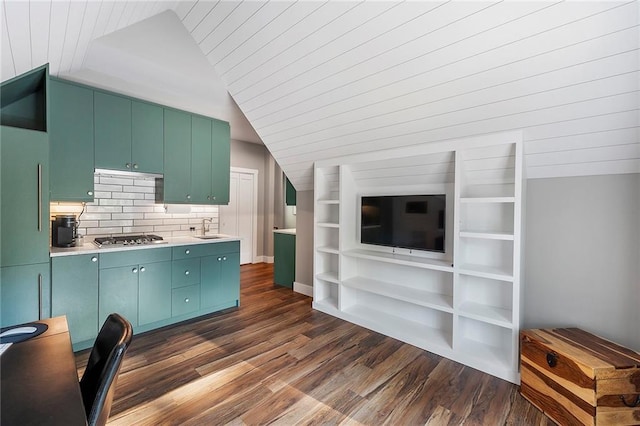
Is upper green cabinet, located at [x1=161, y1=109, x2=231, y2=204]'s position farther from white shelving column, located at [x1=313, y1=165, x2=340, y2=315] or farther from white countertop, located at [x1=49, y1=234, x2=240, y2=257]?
white shelving column, located at [x1=313, y1=165, x2=340, y2=315]

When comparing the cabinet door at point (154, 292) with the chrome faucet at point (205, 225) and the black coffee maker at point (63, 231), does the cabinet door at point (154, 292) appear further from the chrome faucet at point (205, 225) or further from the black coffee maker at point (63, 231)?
the chrome faucet at point (205, 225)

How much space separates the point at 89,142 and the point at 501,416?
3.93 metres

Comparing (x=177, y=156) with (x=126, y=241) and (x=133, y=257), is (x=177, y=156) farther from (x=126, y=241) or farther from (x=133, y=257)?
(x=133, y=257)

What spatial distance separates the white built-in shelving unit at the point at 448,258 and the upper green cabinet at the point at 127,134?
1.84 metres

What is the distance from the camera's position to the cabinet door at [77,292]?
7.58ft

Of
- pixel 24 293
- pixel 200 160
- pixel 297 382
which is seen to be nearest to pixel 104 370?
pixel 297 382

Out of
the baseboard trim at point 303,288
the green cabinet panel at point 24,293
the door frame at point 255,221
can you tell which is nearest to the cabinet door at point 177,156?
the green cabinet panel at point 24,293

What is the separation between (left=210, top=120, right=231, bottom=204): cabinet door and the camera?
3.60m

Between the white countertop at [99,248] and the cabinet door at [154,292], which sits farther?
the cabinet door at [154,292]

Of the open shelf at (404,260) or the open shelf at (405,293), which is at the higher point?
the open shelf at (404,260)

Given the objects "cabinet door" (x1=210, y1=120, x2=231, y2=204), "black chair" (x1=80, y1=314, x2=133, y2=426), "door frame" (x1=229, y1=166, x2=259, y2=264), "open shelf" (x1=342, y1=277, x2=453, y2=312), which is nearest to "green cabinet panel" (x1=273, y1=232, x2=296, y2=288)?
"cabinet door" (x1=210, y1=120, x2=231, y2=204)

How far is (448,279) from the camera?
2783 mm

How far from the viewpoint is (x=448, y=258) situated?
108 inches

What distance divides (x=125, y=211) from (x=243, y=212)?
9.02 feet
